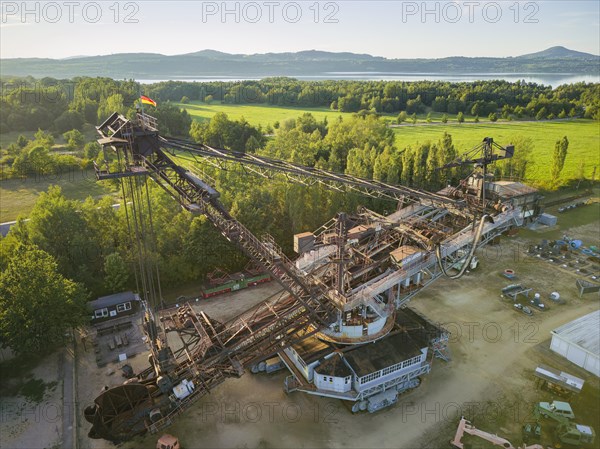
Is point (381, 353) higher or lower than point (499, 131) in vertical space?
lower

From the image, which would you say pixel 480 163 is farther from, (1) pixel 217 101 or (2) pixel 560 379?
(1) pixel 217 101

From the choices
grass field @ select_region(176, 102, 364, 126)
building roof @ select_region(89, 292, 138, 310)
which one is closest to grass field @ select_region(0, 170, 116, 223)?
building roof @ select_region(89, 292, 138, 310)

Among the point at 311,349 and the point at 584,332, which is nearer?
the point at 311,349

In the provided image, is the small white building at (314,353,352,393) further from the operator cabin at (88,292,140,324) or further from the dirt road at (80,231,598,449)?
the operator cabin at (88,292,140,324)

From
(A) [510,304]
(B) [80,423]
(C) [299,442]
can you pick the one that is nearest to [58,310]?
(B) [80,423]

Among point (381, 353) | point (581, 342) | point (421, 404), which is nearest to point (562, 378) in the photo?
point (581, 342)

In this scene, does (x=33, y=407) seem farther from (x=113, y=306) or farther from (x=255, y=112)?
(x=255, y=112)

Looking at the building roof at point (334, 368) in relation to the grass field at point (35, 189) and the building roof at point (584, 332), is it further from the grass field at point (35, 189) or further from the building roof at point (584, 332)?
the grass field at point (35, 189)

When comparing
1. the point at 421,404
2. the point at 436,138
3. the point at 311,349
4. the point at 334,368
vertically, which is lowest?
the point at 421,404
